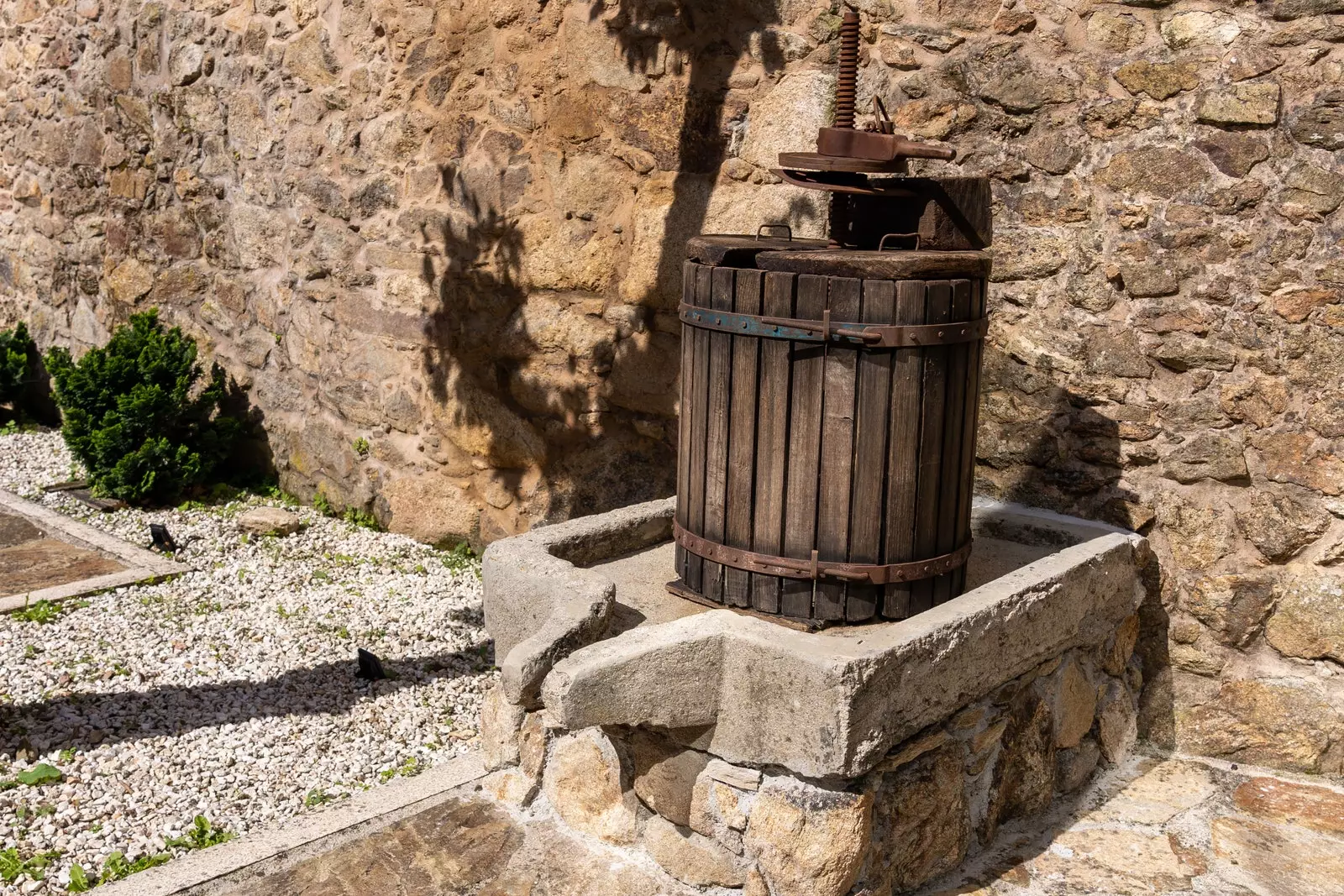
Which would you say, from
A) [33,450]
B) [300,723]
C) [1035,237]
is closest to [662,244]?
[1035,237]

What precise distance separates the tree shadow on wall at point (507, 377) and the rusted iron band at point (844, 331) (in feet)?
6.48

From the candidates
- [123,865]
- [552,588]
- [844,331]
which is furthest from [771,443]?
[123,865]

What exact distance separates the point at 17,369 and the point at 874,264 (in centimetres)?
715

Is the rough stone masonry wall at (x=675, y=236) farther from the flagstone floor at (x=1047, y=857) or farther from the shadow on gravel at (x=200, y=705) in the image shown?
the shadow on gravel at (x=200, y=705)

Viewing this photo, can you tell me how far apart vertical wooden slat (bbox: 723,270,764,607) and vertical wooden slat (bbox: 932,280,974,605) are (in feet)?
1.68

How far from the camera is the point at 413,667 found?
15.4ft

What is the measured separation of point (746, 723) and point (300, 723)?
75.5 inches

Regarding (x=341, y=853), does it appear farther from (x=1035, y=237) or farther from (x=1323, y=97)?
(x=1323, y=97)

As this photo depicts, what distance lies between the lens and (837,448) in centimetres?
321

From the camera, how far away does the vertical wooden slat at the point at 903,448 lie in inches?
124

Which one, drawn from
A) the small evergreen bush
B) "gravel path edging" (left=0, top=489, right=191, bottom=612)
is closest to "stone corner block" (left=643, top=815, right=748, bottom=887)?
"gravel path edging" (left=0, top=489, right=191, bottom=612)

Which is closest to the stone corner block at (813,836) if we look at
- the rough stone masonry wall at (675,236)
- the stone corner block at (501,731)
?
the stone corner block at (501,731)

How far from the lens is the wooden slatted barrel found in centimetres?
316

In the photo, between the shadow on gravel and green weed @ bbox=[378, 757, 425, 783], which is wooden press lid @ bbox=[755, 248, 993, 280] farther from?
the shadow on gravel
